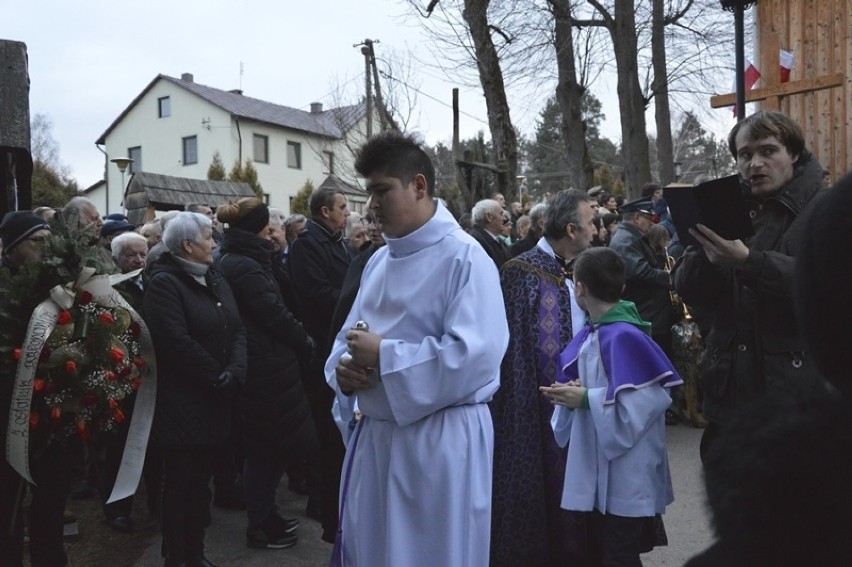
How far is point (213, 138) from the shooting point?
4331cm

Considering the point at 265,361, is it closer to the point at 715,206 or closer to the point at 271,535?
the point at 271,535

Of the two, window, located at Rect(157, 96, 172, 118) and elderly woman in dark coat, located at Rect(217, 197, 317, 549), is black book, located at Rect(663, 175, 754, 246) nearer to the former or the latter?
elderly woman in dark coat, located at Rect(217, 197, 317, 549)

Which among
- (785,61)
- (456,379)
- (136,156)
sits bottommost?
(456,379)

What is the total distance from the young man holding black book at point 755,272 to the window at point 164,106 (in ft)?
152

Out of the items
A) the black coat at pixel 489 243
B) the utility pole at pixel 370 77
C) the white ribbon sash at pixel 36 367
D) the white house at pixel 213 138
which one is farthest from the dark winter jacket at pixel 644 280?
the white house at pixel 213 138

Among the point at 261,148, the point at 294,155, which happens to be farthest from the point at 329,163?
the point at 294,155

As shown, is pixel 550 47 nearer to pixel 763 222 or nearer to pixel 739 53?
pixel 739 53

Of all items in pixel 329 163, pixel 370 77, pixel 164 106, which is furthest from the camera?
pixel 164 106

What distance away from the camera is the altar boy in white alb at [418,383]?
2.72 m

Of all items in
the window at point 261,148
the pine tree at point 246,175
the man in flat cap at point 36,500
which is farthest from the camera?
the window at point 261,148

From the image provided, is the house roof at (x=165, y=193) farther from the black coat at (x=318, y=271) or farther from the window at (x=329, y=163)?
the window at (x=329, y=163)

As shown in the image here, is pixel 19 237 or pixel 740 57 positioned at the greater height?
pixel 740 57

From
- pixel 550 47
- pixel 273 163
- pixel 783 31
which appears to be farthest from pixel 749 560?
pixel 273 163

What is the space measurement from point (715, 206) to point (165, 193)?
16202 millimetres
